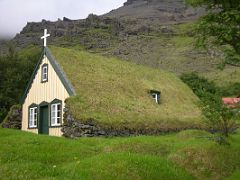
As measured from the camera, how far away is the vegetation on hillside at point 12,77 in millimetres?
46594

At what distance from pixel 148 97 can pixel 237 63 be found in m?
15.6

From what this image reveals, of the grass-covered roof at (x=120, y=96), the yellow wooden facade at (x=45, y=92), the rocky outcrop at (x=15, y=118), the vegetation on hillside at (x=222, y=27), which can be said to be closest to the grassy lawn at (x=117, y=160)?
the vegetation on hillside at (x=222, y=27)

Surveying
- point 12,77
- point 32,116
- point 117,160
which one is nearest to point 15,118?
point 32,116

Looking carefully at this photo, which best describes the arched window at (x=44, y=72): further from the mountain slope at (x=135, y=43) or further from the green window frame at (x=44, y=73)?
the mountain slope at (x=135, y=43)

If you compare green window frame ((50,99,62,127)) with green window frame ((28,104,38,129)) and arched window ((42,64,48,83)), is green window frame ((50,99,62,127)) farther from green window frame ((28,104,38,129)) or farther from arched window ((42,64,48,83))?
green window frame ((28,104,38,129))

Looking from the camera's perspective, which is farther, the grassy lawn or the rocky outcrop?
Result: the rocky outcrop

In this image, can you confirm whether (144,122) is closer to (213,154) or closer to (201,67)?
(213,154)

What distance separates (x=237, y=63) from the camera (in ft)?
58.7

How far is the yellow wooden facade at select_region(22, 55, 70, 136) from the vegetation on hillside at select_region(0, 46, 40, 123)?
39.4 ft

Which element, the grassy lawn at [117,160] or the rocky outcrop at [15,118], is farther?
the rocky outcrop at [15,118]

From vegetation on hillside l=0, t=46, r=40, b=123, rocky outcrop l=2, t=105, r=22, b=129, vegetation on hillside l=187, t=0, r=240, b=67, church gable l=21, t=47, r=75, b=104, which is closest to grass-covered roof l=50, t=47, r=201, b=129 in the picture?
church gable l=21, t=47, r=75, b=104

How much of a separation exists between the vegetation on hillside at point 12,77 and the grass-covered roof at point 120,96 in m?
16.0

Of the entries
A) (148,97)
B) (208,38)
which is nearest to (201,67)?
(148,97)

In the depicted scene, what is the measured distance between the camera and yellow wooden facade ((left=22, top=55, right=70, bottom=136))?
29.1 metres
